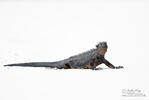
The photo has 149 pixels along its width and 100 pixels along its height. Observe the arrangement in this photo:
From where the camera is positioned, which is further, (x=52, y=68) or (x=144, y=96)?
(x=52, y=68)

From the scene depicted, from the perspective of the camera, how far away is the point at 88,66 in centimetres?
1077

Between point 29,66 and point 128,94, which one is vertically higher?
point 29,66

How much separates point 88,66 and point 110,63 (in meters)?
0.56

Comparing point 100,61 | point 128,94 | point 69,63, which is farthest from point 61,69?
point 128,94

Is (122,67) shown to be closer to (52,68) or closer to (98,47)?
(98,47)

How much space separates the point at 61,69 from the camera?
10914 millimetres

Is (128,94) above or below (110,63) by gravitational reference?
below

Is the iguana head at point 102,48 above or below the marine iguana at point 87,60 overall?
above

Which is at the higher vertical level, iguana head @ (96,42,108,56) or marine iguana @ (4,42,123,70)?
iguana head @ (96,42,108,56)

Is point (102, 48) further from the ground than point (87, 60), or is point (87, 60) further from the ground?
point (102, 48)

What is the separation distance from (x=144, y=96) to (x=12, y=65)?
384cm

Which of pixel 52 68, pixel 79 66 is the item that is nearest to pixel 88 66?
pixel 79 66

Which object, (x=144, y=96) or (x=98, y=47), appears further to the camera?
(x=98, y=47)

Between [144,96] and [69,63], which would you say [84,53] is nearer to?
[69,63]
